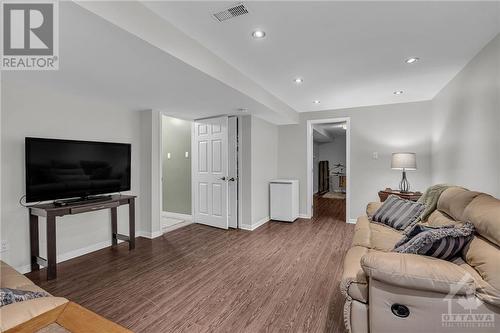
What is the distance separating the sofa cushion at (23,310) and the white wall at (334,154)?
9895 millimetres

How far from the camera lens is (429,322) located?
1281 mm

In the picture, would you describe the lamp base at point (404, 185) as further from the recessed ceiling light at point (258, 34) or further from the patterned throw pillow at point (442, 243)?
the recessed ceiling light at point (258, 34)

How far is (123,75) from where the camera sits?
2.36 metres

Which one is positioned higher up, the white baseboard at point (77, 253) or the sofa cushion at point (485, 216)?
the sofa cushion at point (485, 216)

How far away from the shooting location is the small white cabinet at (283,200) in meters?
4.77

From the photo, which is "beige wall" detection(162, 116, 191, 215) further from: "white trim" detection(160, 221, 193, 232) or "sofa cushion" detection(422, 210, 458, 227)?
"sofa cushion" detection(422, 210, 458, 227)

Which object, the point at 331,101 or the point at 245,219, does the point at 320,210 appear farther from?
the point at 331,101

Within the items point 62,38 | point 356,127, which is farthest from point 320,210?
point 62,38

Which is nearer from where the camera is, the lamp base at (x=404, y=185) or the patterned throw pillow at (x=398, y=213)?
the patterned throw pillow at (x=398, y=213)

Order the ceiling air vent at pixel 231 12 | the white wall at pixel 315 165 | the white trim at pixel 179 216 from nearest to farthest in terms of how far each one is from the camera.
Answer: the ceiling air vent at pixel 231 12 → the white trim at pixel 179 216 → the white wall at pixel 315 165

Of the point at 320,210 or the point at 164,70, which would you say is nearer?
the point at 164,70

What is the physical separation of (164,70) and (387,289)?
2.39 m

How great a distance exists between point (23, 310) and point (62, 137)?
2648 millimetres

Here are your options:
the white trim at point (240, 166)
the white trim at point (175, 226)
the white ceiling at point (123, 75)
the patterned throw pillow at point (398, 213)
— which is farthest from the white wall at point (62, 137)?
the patterned throw pillow at point (398, 213)
